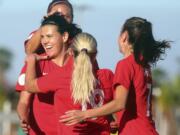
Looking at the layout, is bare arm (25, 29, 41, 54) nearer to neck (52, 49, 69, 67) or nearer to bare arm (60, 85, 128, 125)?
neck (52, 49, 69, 67)

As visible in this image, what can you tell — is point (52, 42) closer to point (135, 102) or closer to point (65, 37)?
point (65, 37)

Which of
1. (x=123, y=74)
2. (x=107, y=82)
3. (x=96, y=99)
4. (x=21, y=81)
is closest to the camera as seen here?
(x=123, y=74)

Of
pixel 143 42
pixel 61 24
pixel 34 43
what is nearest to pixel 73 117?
pixel 143 42

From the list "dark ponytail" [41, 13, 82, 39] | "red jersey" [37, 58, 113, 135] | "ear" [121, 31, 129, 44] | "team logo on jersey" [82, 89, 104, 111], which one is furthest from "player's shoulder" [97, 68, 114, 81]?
"dark ponytail" [41, 13, 82, 39]

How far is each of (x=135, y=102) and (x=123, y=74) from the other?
299 mm

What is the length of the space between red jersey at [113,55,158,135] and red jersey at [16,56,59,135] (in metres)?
0.95

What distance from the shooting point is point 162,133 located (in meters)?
25.5

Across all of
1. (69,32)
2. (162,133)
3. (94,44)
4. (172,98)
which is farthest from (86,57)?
(172,98)

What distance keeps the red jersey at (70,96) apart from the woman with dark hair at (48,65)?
8.4 inches

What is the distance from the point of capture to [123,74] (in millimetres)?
8500

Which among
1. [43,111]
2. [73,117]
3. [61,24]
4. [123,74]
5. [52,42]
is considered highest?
[61,24]

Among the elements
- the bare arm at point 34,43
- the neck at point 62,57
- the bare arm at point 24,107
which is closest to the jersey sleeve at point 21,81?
the bare arm at point 24,107

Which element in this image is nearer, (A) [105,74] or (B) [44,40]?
(A) [105,74]

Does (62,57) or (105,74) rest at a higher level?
(62,57)
